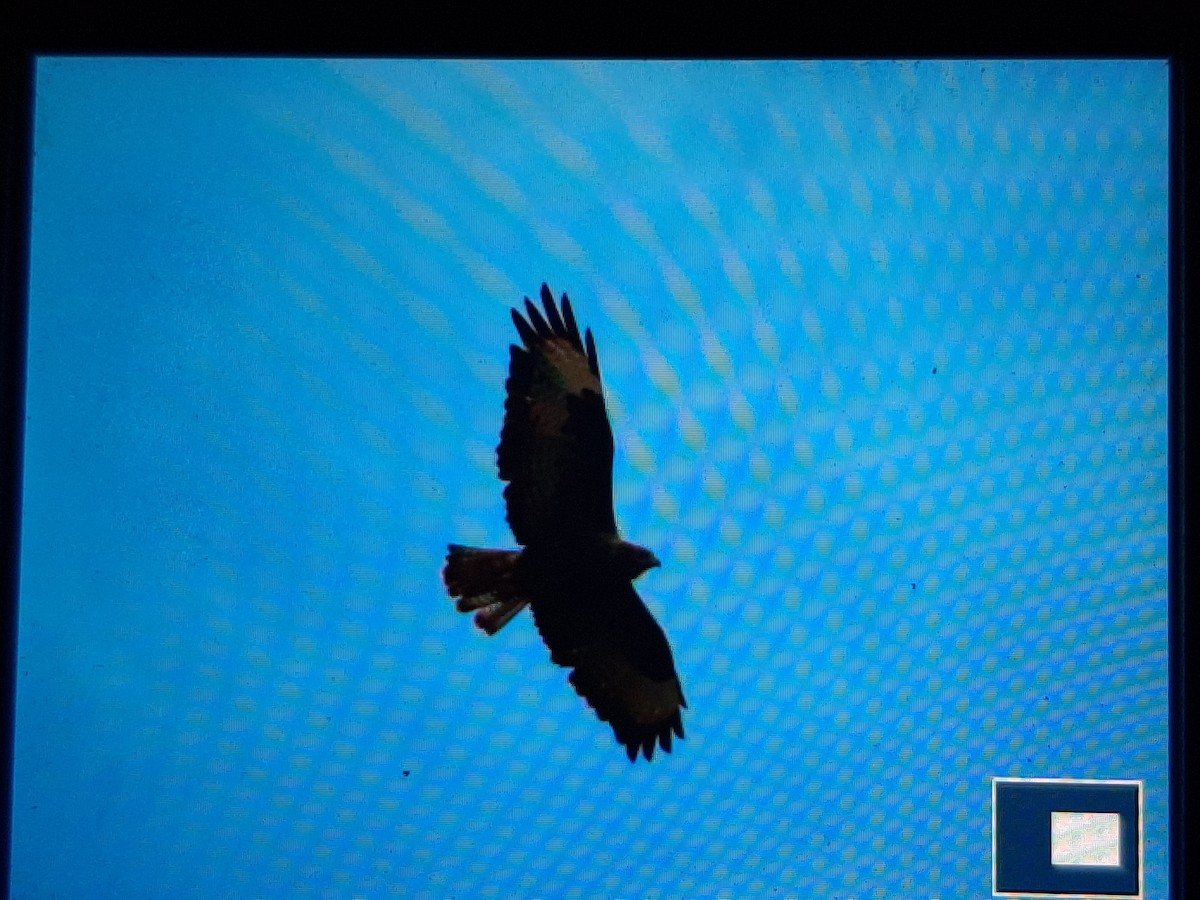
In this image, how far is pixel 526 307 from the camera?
3.58ft

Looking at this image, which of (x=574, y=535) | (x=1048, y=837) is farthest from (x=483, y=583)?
(x=1048, y=837)

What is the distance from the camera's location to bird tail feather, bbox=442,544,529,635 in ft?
3.54

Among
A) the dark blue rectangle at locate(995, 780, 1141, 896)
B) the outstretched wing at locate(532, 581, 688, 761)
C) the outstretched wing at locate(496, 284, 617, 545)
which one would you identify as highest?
the outstretched wing at locate(496, 284, 617, 545)

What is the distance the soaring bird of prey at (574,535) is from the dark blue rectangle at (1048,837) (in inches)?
17.2

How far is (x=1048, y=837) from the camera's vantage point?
1.05 meters

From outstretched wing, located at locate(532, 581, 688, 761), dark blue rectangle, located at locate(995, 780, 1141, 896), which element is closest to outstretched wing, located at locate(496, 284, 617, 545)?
outstretched wing, located at locate(532, 581, 688, 761)

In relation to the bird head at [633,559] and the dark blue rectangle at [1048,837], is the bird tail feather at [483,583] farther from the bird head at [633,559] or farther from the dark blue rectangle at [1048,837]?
the dark blue rectangle at [1048,837]

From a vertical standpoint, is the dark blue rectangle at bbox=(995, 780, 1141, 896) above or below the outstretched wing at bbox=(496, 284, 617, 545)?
below

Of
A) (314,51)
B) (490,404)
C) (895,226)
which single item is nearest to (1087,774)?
(895,226)

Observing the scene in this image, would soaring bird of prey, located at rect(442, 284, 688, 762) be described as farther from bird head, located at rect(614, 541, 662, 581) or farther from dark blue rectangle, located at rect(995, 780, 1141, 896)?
dark blue rectangle, located at rect(995, 780, 1141, 896)

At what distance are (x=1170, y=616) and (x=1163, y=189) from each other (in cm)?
56

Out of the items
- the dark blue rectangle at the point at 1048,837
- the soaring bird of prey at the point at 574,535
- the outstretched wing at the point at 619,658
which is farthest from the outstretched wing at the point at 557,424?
the dark blue rectangle at the point at 1048,837

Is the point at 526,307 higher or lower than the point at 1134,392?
higher

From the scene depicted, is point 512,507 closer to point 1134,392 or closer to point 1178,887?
point 1134,392
